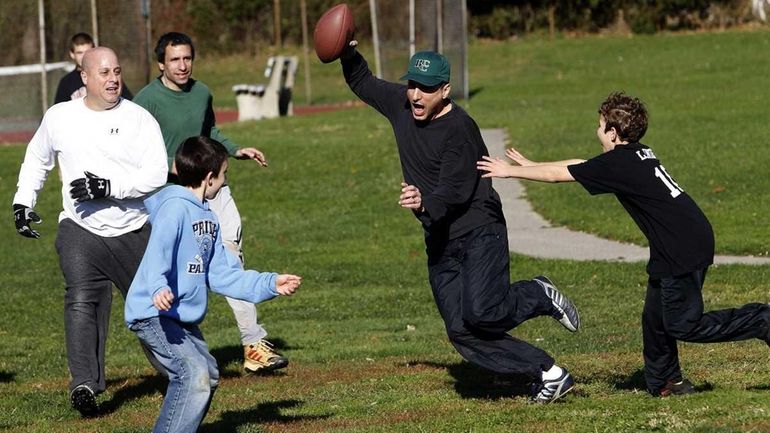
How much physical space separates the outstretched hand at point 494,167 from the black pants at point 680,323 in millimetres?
1025

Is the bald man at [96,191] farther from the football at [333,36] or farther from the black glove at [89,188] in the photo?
the football at [333,36]

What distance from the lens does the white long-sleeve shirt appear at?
8047 millimetres

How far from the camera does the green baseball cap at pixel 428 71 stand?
7566 millimetres

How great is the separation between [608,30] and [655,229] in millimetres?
37861

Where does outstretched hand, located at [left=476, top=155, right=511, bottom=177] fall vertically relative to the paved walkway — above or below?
above

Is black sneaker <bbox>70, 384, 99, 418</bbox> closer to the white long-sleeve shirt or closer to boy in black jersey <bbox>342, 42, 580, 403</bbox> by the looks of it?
the white long-sleeve shirt

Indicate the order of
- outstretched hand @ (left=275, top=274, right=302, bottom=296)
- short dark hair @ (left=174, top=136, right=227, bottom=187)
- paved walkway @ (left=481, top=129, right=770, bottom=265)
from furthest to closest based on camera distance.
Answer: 1. paved walkway @ (left=481, top=129, right=770, bottom=265)
2. short dark hair @ (left=174, top=136, right=227, bottom=187)
3. outstretched hand @ (left=275, top=274, right=302, bottom=296)

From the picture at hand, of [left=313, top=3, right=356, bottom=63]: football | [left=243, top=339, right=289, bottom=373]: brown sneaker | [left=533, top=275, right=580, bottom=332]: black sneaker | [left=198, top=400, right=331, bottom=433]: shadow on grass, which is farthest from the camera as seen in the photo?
[left=243, top=339, right=289, bottom=373]: brown sneaker

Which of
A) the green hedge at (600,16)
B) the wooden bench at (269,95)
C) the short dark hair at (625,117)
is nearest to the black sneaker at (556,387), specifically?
the short dark hair at (625,117)

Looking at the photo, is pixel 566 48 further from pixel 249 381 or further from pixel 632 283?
pixel 249 381

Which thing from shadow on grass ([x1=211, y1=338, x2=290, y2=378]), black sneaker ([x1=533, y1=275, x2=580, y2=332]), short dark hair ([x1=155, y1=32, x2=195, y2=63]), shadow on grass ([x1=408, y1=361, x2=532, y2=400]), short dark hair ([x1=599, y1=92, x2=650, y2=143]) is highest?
short dark hair ([x1=155, y1=32, x2=195, y2=63])

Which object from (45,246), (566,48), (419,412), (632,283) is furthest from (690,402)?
(566,48)

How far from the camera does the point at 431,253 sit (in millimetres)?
7906

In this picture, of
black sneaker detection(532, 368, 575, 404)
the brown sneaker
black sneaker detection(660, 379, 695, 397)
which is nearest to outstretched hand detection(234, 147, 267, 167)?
the brown sneaker
